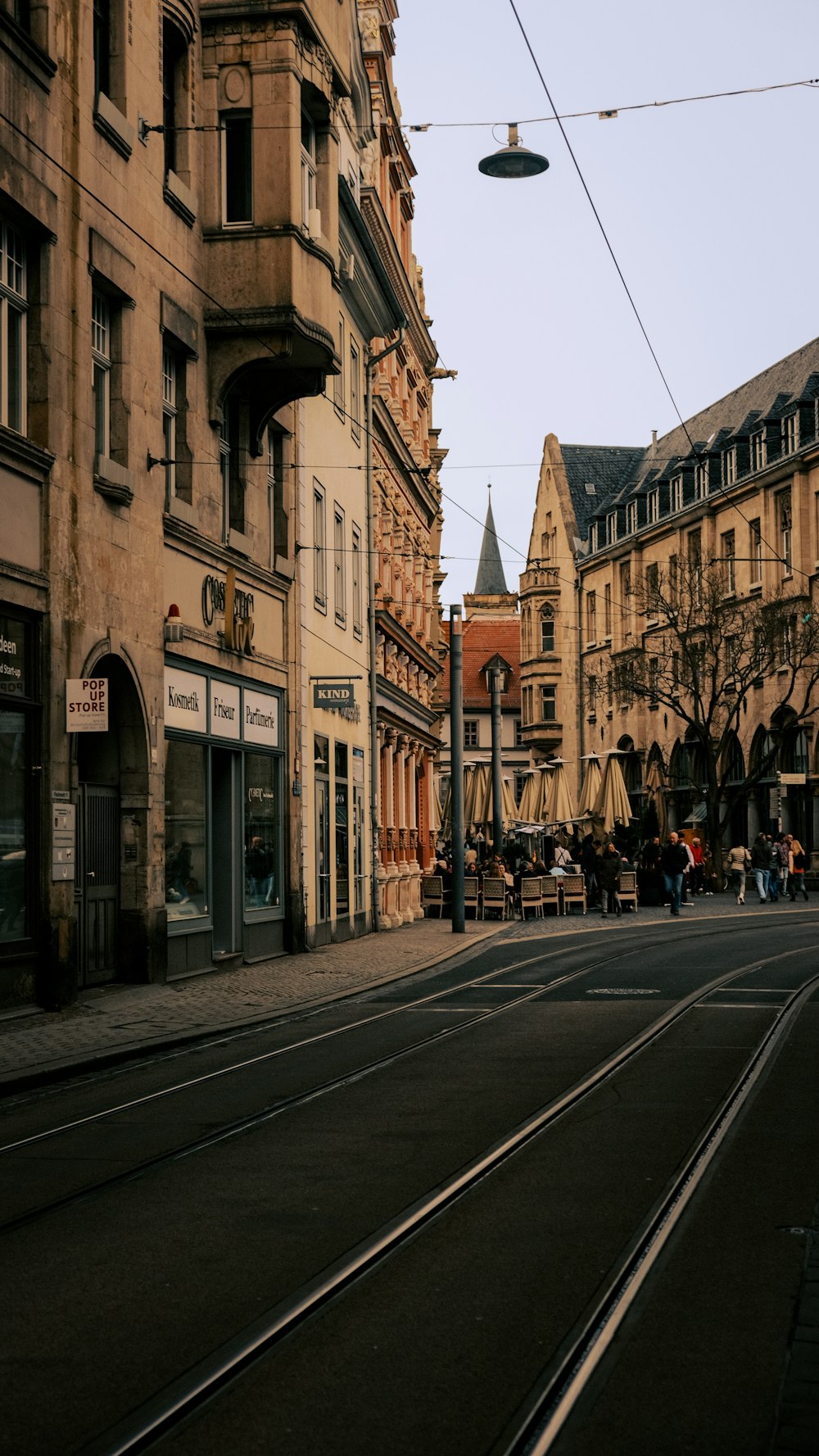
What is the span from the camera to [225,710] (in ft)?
76.0

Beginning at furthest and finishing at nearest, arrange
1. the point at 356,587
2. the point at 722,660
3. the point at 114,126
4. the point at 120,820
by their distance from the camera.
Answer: the point at 722,660 → the point at 356,587 → the point at 120,820 → the point at 114,126

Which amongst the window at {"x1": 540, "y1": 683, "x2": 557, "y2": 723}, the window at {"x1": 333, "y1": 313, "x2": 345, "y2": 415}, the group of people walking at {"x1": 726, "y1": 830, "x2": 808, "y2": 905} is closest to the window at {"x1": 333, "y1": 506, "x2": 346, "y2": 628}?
the window at {"x1": 333, "y1": 313, "x2": 345, "y2": 415}

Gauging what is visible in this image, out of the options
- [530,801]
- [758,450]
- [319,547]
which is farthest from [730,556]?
[319,547]

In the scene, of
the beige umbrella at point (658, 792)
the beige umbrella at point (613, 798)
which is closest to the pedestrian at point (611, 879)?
the beige umbrella at point (613, 798)

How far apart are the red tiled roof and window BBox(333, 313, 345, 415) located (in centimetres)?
7097

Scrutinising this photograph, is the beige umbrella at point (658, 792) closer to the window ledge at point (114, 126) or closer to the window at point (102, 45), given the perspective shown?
the window ledge at point (114, 126)

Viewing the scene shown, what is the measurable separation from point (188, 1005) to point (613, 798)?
32.5 metres

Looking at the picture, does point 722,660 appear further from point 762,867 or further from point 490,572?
point 490,572

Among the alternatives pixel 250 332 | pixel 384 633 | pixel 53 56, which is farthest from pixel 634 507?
pixel 53 56

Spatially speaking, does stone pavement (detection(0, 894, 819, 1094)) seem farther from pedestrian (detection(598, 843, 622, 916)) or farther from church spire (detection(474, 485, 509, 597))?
church spire (detection(474, 485, 509, 597))

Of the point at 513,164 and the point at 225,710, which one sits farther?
the point at 513,164

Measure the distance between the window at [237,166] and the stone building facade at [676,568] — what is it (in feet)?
110

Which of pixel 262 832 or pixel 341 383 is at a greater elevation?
pixel 341 383

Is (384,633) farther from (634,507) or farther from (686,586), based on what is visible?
(634,507)
